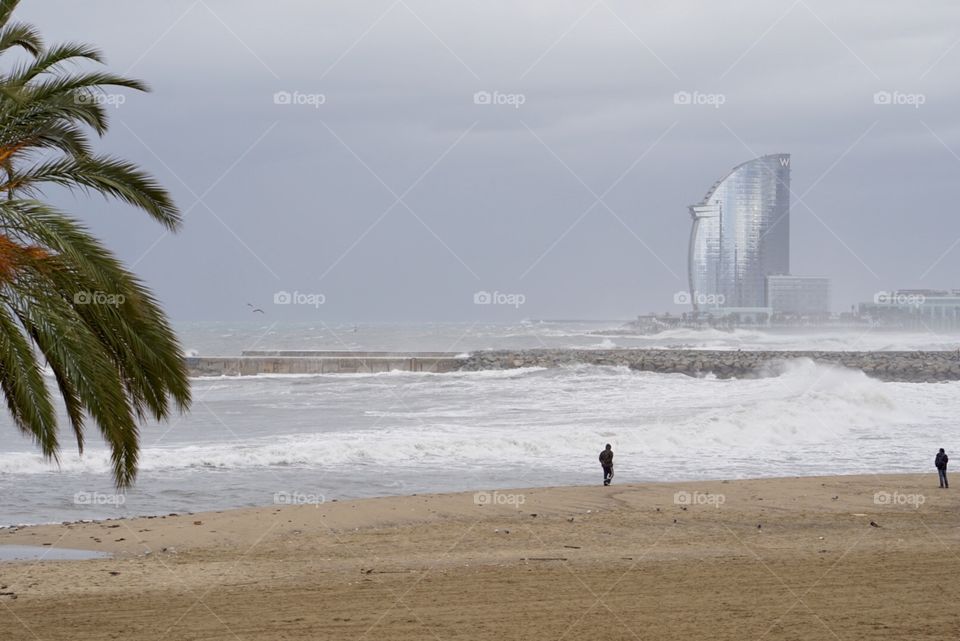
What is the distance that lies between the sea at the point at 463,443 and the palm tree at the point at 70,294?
8665 mm

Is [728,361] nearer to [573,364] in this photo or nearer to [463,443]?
[573,364]

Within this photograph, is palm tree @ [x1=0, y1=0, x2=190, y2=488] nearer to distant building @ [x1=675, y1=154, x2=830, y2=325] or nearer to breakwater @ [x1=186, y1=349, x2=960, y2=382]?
breakwater @ [x1=186, y1=349, x2=960, y2=382]

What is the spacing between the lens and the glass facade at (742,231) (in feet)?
365

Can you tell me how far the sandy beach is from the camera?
884cm

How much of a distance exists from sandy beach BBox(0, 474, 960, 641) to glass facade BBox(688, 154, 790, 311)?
9624 centimetres

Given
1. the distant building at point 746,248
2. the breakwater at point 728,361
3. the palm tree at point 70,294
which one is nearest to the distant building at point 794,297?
the distant building at point 746,248

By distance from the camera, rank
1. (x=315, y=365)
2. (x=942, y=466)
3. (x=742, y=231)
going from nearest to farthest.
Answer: (x=942, y=466) → (x=315, y=365) → (x=742, y=231)

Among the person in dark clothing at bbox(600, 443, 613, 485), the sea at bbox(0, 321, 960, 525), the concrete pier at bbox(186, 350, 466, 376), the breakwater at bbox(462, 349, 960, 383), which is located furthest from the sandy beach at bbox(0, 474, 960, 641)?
the concrete pier at bbox(186, 350, 466, 376)

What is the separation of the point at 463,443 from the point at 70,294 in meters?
17.4

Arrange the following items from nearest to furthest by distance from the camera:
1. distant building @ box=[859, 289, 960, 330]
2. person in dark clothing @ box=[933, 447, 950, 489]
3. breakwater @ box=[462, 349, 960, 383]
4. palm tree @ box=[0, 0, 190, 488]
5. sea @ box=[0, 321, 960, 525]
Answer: palm tree @ box=[0, 0, 190, 488]
person in dark clothing @ box=[933, 447, 950, 489]
sea @ box=[0, 321, 960, 525]
breakwater @ box=[462, 349, 960, 383]
distant building @ box=[859, 289, 960, 330]

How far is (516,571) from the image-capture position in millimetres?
11133

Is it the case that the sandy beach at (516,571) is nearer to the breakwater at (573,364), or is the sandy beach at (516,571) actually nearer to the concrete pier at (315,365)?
the breakwater at (573,364)

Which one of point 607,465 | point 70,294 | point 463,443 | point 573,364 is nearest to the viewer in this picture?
point 70,294

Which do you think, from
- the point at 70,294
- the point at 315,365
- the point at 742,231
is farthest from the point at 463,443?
the point at 742,231
